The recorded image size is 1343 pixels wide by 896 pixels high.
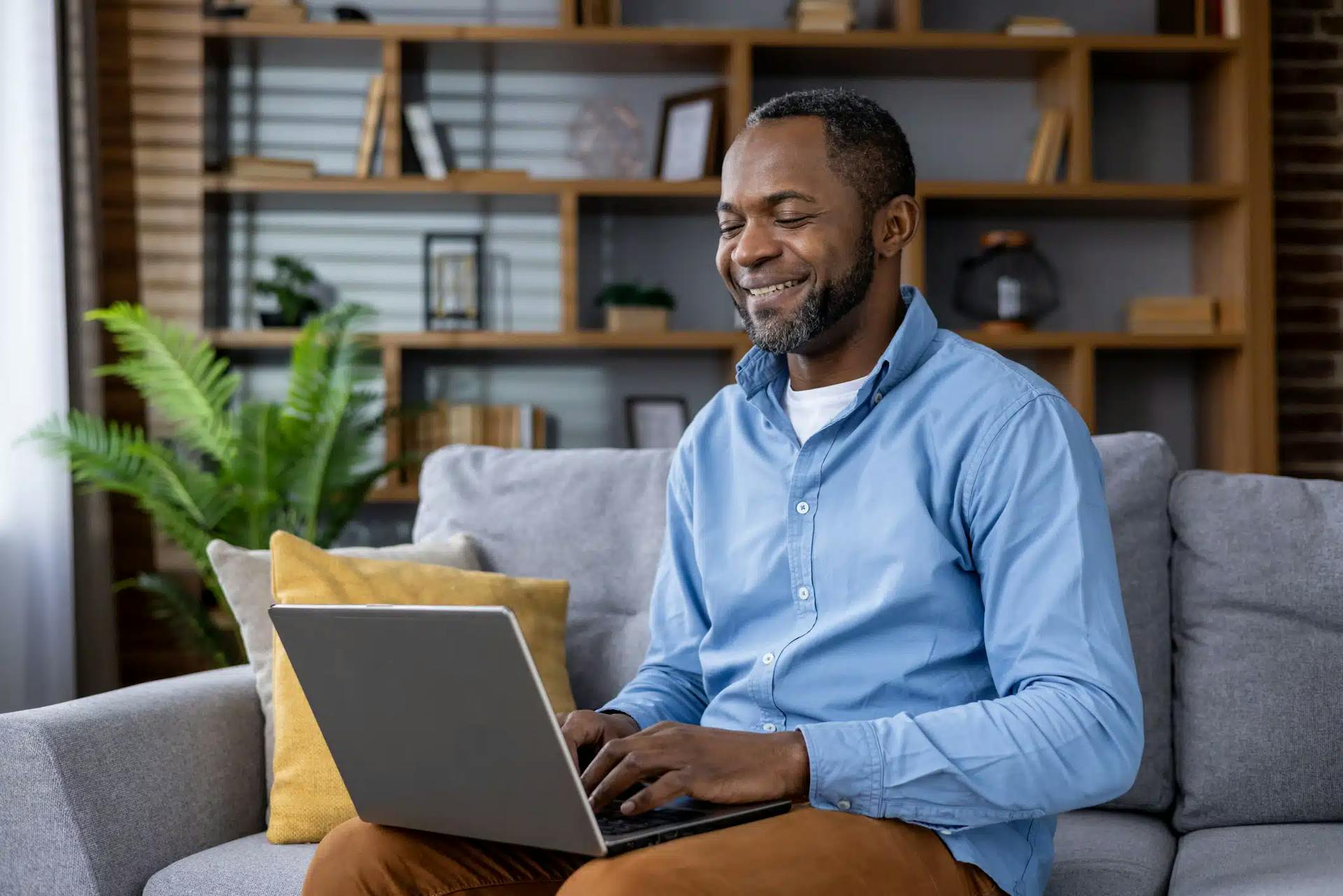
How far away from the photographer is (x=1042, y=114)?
12.7 ft

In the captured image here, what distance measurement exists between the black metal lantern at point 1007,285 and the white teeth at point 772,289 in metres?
2.45

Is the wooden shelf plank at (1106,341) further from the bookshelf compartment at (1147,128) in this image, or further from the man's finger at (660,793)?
the man's finger at (660,793)

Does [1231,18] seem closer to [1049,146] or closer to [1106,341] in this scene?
[1049,146]

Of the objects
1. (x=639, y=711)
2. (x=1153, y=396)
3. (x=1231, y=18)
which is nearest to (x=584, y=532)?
(x=639, y=711)

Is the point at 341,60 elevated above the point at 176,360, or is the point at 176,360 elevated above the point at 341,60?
the point at 341,60

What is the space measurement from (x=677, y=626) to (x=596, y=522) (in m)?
0.50

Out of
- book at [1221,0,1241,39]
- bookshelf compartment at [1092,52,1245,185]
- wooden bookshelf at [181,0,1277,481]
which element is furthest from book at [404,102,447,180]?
book at [1221,0,1241,39]

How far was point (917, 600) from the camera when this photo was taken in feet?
4.25

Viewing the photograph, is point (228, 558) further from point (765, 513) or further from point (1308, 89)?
point (1308, 89)

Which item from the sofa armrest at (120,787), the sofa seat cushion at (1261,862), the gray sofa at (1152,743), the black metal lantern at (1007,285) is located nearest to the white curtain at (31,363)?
the gray sofa at (1152,743)

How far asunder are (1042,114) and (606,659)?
8.27ft

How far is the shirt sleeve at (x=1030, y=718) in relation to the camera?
1144mm

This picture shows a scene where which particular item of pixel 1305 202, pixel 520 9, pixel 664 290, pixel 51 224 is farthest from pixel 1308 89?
pixel 51 224

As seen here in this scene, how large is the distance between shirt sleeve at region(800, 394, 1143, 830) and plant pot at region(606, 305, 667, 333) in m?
2.52
